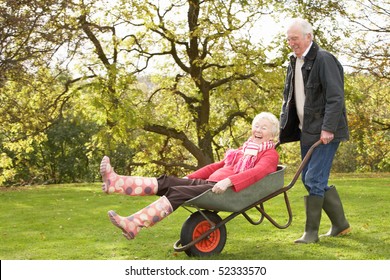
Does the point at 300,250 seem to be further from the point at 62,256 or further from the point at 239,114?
the point at 239,114

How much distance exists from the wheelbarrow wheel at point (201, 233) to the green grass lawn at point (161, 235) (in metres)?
0.10

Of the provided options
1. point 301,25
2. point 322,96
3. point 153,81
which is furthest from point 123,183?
point 153,81

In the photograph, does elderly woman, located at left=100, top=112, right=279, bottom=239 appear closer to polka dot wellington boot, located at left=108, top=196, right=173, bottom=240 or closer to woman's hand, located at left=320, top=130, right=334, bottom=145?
polka dot wellington boot, located at left=108, top=196, right=173, bottom=240

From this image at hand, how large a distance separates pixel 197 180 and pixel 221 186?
0.41 metres

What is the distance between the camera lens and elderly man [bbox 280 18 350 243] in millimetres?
4832

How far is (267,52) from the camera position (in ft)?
48.1

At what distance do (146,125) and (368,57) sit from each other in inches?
212

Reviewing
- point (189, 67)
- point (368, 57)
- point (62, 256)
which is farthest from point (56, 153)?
point (62, 256)

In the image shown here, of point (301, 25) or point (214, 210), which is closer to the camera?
point (214, 210)

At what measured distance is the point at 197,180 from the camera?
4.66 metres

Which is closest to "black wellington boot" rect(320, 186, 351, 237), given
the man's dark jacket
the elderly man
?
the elderly man

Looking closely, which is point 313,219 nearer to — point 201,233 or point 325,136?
point 325,136

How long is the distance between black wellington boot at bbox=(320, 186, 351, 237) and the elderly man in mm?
18
